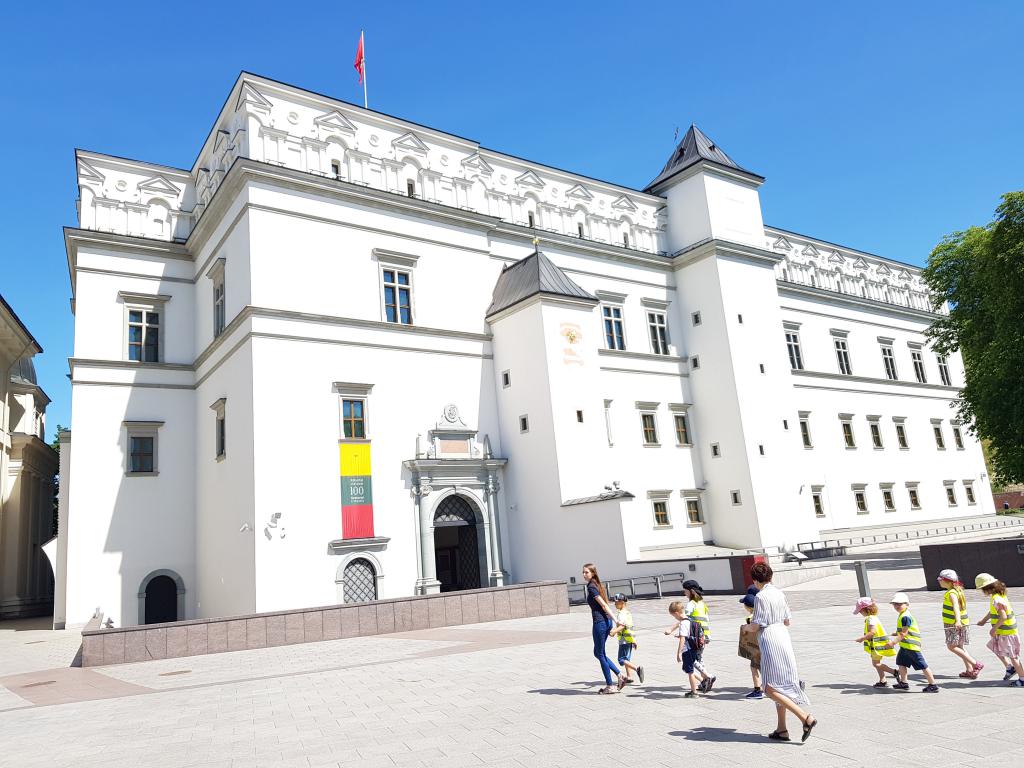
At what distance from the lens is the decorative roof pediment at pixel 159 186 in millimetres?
30812

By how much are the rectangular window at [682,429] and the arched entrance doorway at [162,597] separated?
848 inches

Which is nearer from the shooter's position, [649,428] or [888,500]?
[649,428]

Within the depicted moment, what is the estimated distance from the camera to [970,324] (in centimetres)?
3191

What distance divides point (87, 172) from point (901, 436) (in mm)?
44676

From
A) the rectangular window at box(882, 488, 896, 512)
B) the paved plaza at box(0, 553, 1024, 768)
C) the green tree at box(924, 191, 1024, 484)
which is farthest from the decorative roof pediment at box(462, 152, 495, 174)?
the rectangular window at box(882, 488, 896, 512)

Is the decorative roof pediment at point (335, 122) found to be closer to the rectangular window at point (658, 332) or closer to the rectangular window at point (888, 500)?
the rectangular window at point (658, 332)

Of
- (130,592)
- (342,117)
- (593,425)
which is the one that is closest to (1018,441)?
(593,425)

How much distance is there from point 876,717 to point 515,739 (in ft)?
11.7

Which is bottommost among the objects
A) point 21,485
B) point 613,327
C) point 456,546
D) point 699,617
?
point 699,617

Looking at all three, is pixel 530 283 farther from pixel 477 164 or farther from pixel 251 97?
pixel 251 97

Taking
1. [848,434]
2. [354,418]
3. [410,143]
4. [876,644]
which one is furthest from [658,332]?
[876,644]

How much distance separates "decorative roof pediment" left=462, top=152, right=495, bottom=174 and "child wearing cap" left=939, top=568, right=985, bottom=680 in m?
26.1

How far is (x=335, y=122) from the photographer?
2853 centimetres

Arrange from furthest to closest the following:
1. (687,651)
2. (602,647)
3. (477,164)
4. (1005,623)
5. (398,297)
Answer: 1. (477,164)
2. (398,297)
3. (602,647)
4. (687,651)
5. (1005,623)
